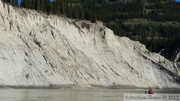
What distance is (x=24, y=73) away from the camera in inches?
2496

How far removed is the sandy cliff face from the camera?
64.6m

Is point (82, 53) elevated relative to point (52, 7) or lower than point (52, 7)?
lower

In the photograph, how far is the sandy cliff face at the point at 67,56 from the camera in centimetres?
6462

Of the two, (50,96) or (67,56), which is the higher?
(50,96)

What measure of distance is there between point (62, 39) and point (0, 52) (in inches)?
827

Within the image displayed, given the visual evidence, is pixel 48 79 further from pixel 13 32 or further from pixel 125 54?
pixel 125 54

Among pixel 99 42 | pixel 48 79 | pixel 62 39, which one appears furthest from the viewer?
pixel 99 42

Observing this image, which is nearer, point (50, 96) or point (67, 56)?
point (50, 96)

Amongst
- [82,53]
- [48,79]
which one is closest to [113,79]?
[82,53]

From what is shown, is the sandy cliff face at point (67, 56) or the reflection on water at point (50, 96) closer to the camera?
the reflection on water at point (50, 96)

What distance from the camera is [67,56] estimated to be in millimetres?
78250

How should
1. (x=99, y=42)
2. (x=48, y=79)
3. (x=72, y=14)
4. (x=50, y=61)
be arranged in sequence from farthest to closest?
(x=72, y=14), (x=99, y=42), (x=50, y=61), (x=48, y=79)

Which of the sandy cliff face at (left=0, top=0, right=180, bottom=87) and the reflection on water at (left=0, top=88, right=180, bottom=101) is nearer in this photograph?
the reflection on water at (left=0, top=88, right=180, bottom=101)

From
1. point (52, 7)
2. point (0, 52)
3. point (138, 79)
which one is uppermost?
point (52, 7)
